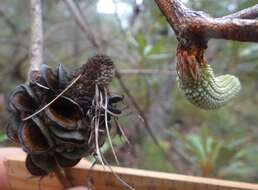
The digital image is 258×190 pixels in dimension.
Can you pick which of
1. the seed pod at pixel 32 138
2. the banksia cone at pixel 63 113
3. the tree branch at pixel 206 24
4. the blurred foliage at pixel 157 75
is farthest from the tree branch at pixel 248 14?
the blurred foliage at pixel 157 75

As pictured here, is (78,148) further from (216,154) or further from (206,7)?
(206,7)

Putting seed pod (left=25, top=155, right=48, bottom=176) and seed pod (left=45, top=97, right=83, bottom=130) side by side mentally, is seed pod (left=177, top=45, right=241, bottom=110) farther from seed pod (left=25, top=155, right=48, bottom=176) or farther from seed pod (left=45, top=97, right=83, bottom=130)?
seed pod (left=25, top=155, right=48, bottom=176)

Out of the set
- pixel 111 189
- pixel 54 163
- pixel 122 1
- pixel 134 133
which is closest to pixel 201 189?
pixel 111 189

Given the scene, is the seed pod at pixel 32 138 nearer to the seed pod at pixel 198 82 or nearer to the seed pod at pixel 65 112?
the seed pod at pixel 65 112

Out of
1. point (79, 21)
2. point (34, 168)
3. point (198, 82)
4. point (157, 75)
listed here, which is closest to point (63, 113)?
point (34, 168)

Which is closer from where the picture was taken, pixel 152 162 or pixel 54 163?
pixel 54 163

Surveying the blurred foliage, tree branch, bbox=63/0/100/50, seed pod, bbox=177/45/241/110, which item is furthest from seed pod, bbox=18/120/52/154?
tree branch, bbox=63/0/100/50

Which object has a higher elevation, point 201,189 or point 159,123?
point 201,189
